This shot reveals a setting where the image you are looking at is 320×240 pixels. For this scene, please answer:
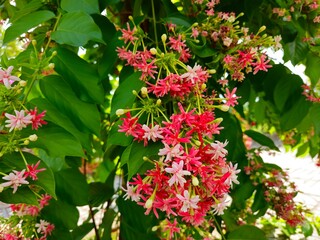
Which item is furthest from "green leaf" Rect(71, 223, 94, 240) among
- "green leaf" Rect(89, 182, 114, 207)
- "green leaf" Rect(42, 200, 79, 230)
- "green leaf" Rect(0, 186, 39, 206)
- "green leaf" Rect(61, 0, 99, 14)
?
"green leaf" Rect(61, 0, 99, 14)

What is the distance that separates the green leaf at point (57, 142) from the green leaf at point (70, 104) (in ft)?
0.15

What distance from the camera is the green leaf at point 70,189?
0.84 m

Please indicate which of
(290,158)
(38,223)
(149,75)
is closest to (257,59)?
(149,75)

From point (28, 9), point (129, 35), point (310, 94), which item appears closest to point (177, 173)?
point (129, 35)

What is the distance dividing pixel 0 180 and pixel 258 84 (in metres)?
0.64

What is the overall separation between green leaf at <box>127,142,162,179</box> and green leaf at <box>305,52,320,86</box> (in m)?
0.47

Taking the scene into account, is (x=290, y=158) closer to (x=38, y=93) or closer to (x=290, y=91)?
(x=290, y=91)

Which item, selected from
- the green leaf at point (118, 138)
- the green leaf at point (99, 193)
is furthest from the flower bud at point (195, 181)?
the green leaf at point (99, 193)

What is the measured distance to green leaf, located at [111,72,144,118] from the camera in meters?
0.58

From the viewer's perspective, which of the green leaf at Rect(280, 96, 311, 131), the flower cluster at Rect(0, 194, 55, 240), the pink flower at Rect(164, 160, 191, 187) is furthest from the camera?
the green leaf at Rect(280, 96, 311, 131)

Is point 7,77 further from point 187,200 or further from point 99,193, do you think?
point 99,193

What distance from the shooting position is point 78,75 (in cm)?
61

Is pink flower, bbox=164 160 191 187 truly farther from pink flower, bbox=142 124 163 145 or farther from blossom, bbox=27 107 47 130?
blossom, bbox=27 107 47 130

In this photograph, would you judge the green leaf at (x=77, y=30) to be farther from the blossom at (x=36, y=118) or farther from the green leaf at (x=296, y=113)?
the green leaf at (x=296, y=113)
